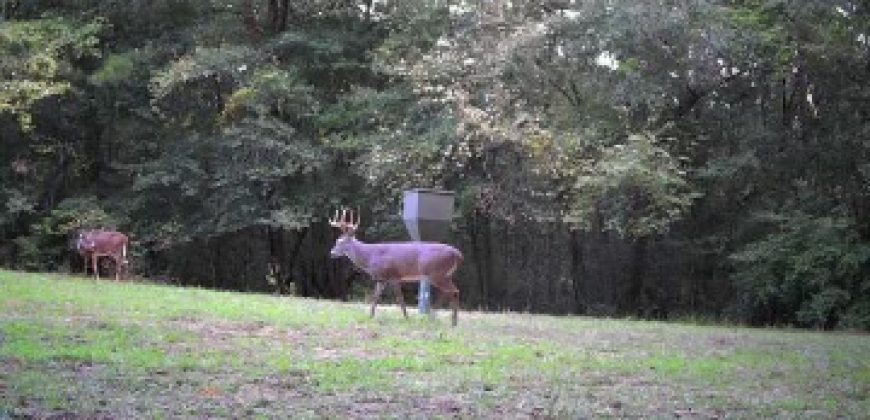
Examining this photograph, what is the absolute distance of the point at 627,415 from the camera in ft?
19.3

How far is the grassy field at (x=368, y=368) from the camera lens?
5816 millimetres

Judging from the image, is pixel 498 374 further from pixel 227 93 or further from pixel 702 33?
pixel 227 93

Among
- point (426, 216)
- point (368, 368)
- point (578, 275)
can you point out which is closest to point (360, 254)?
point (426, 216)

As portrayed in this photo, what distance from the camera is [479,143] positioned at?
18.1 metres

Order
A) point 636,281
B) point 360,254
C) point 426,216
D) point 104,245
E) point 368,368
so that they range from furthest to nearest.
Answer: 1. point 636,281
2. point 104,245
3. point 426,216
4. point 360,254
5. point 368,368

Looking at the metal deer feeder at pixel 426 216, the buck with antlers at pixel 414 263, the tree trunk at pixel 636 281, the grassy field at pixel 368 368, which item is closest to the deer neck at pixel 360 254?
the buck with antlers at pixel 414 263

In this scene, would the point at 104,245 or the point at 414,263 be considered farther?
the point at 104,245

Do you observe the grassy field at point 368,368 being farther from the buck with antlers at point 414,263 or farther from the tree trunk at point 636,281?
the tree trunk at point 636,281

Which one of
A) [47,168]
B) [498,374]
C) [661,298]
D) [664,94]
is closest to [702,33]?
[664,94]

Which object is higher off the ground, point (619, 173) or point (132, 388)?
point (619, 173)

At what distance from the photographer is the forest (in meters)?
17.2

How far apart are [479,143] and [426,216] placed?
6296 millimetres

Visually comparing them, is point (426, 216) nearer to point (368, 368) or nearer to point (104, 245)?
point (368, 368)

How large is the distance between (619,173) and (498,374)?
9681 mm
